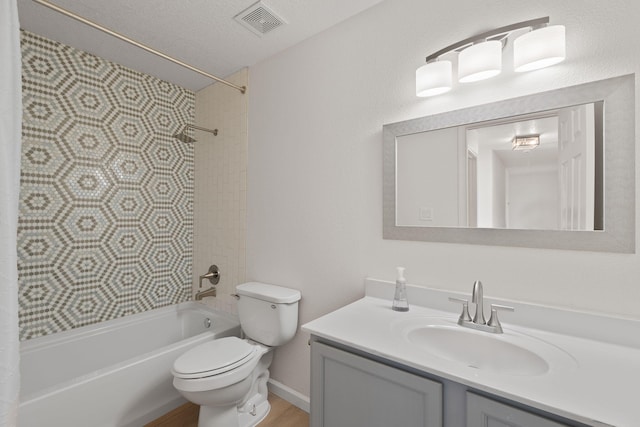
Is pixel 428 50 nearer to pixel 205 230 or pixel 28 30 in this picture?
pixel 205 230

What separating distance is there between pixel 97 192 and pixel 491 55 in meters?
2.58

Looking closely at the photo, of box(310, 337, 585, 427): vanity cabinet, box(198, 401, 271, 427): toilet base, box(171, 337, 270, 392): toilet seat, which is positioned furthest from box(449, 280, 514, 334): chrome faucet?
box(198, 401, 271, 427): toilet base

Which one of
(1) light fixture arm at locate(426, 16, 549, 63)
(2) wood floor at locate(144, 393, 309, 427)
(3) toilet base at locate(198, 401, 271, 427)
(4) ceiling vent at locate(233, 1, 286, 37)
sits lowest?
(2) wood floor at locate(144, 393, 309, 427)

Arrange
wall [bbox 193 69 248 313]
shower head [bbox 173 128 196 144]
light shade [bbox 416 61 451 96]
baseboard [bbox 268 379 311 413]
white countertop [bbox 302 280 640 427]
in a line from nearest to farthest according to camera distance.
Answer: white countertop [bbox 302 280 640 427]
light shade [bbox 416 61 451 96]
baseboard [bbox 268 379 311 413]
wall [bbox 193 69 248 313]
shower head [bbox 173 128 196 144]

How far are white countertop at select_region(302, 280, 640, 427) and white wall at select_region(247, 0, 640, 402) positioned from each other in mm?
94

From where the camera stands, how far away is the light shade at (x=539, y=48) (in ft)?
3.39

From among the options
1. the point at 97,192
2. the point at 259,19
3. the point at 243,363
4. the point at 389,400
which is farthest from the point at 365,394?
the point at 97,192

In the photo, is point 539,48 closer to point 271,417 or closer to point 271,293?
point 271,293

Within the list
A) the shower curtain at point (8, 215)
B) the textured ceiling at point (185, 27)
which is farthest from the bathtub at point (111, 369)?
the textured ceiling at point (185, 27)

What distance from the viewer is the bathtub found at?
56.0 inches

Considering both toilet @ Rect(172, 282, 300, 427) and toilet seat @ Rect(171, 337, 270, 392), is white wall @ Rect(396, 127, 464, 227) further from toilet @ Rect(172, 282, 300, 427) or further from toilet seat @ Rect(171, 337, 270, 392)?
toilet seat @ Rect(171, 337, 270, 392)

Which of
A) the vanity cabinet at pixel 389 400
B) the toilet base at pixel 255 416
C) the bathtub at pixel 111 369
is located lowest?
the toilet base at pixel 255 416

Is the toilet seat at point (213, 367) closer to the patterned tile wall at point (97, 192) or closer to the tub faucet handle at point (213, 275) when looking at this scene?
the tub faucet handle at point (213, 275)

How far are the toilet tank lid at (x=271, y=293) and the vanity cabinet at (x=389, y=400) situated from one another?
0.67 metres
